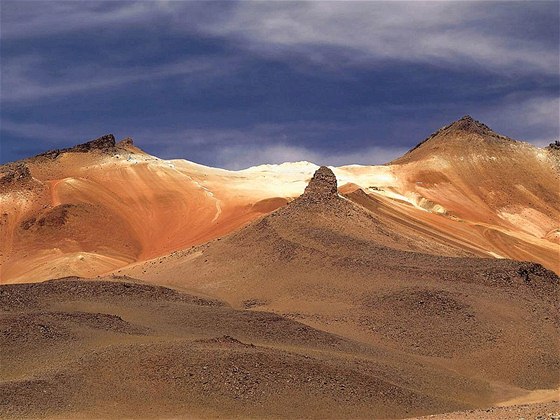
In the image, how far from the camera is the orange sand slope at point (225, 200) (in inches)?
2734

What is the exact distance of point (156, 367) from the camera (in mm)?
29766

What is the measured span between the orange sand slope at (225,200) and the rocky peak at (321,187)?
6717 millimetres

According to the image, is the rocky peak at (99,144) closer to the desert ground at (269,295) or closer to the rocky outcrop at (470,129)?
the desert ground at (269,295)

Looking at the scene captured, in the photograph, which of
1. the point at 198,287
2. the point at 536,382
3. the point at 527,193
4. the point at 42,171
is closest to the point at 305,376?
the point at 536,382

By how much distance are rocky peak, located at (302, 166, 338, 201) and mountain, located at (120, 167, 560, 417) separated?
0.06m

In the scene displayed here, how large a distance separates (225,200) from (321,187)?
23418mm

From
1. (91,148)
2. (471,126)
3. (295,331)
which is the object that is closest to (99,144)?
(91,148)

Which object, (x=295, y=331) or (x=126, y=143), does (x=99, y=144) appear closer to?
(x=126, y=143)

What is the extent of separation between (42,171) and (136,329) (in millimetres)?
52045

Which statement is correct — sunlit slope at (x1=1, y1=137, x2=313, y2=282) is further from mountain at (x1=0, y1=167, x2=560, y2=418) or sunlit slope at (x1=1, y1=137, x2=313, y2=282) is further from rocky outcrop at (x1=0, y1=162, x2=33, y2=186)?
mountain at (x1=0, y1=167, x2=560, y2=418)

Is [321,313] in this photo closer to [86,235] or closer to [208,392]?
[208,392]

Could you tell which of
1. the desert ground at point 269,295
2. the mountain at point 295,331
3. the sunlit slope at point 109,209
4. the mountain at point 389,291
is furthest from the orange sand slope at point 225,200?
the mountain at point 295,331

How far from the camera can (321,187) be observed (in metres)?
56.5

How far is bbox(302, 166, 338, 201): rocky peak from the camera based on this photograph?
56188 millimetres
